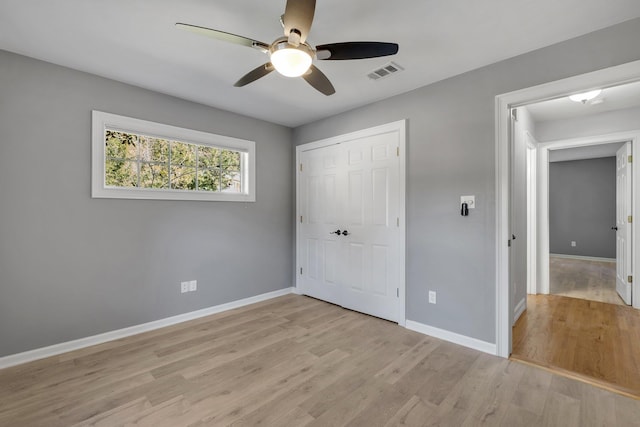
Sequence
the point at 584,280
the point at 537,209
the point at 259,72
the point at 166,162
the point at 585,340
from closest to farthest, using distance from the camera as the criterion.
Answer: the point at 259,72 → the point at 585,340 → the point at 166,162 → the point at 537,209 → the point at 584,280

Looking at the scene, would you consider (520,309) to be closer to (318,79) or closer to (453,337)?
(453,337)

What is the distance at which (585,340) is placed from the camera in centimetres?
272

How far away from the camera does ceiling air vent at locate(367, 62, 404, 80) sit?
2.52 metres

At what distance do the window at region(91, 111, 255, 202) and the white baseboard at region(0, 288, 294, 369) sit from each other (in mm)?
1319

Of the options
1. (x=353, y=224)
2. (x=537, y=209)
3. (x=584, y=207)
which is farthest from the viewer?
(x=584, y=207)

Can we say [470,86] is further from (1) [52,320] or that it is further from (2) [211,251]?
(1) [52,320]

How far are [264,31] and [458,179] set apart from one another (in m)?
2.07

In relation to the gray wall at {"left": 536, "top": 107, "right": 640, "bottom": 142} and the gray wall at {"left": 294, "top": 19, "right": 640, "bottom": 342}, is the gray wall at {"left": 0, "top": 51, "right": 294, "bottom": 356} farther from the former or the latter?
the gray wall at {"left": 536, "top": 107, "right": 640, "bottom": 142}

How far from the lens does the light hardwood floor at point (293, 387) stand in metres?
1.74

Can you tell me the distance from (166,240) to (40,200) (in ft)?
3.49

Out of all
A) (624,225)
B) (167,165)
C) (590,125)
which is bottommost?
(624,225)

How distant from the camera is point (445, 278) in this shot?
2.80m

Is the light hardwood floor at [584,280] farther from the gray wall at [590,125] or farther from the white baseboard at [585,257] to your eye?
the gray wall at [590,125]

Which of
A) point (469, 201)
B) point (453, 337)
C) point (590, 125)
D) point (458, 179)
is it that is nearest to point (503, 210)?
point (469, 201)
